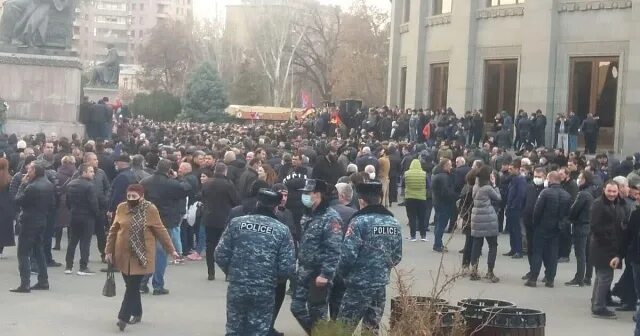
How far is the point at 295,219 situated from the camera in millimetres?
16109

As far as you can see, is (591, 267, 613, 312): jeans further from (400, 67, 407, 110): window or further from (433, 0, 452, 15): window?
(400, 67, 407, 110): window

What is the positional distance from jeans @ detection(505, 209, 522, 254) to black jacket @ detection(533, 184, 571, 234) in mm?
3204

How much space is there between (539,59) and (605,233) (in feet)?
88.1

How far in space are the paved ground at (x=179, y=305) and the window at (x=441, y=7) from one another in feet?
96.6

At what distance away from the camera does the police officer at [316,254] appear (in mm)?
10641

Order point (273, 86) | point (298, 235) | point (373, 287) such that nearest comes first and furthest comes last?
point (373, 287) → point (298, 235) → point (273, 86)

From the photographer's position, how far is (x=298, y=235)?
15.8 meters

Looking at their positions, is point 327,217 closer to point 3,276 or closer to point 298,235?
point 298,235

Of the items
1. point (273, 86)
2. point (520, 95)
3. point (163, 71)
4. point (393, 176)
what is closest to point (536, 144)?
point (520, 95)

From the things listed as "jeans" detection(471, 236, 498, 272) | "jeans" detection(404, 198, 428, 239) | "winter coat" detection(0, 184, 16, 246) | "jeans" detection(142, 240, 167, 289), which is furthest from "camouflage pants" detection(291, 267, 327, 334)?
"jeans" detection(404, 198, 428, 239)

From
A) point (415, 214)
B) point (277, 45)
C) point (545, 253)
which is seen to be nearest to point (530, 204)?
point (545, 253)

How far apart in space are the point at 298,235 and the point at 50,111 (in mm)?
22340

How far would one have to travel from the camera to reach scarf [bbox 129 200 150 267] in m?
12.2

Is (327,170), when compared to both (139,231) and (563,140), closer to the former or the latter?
(139,231)
